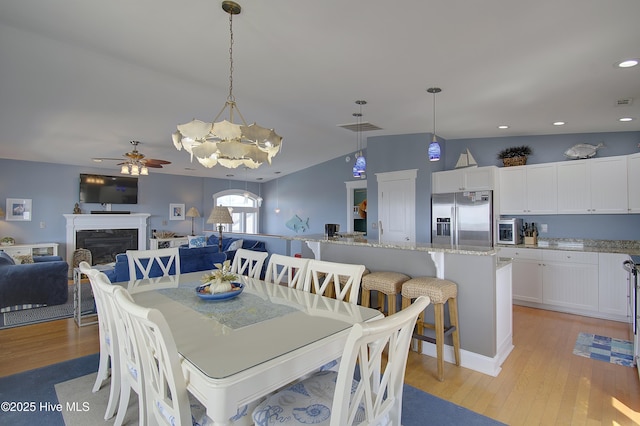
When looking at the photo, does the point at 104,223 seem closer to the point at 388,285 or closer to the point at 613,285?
the point at 388,285

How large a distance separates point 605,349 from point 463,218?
2262mm

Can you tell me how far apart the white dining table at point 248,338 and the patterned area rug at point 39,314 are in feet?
8.64

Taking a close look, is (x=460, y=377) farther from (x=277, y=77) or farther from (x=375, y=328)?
(x=277, y=77)

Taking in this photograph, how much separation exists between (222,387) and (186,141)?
1.86m

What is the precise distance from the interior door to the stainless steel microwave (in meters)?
1.24

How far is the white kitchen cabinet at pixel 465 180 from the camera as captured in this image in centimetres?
477

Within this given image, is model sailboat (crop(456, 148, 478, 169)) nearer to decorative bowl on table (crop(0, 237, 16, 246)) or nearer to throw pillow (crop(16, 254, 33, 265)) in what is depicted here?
throw pillow (crop(16, 254, 33, 265))

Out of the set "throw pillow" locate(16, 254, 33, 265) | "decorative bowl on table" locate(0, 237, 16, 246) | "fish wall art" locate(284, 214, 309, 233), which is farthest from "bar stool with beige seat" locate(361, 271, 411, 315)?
"decorative bowl on table" locate(0, 237, 16, 246)

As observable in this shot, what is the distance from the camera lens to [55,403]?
2279 mm

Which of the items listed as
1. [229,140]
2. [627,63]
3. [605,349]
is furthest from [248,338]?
[605,349]

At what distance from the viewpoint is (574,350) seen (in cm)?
309

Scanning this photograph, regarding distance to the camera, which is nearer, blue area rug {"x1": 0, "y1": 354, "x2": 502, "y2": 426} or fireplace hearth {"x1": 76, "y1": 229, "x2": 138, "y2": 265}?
blue area rug {"x1": 0, "y1": 354, "x2": 502, "y2": 426}

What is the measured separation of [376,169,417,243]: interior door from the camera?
534cm

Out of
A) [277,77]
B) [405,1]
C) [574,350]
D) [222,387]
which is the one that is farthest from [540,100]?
[222,387]
